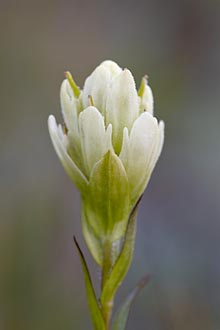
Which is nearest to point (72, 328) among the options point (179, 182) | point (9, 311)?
point (9, 311)

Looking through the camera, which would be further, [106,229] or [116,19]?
[116,19]

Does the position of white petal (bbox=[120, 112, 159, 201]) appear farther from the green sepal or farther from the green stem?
the green stem

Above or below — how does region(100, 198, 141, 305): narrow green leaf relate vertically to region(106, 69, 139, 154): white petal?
below

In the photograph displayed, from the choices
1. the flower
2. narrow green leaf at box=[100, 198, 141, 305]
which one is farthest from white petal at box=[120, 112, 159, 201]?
narrow green leaf at box=[100, 198, 141, 305]

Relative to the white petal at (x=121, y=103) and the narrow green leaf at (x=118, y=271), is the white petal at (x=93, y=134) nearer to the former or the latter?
Answer: the white petal at (x=121, y=103)

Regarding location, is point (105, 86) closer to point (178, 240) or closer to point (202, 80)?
point (178, 240)

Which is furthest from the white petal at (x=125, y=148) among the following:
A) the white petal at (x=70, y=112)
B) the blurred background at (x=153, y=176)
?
the blurred background at (x=153, y=176)

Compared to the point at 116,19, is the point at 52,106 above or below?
below

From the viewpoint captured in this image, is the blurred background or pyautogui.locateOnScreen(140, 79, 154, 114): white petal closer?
pyautogui.locateOnScreen(140, 79, 154, 114): white petal
